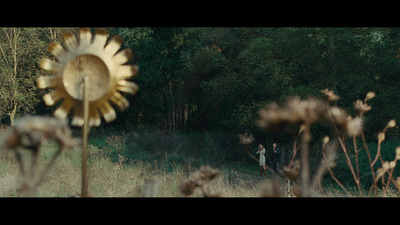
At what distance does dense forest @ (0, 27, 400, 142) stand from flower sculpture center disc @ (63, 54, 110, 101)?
10.5m

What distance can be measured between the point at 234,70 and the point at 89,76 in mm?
13826

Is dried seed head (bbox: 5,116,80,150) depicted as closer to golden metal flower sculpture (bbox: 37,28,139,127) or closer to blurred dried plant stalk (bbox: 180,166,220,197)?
blurred dried plant stalk (bbox: 180,166,220,197)

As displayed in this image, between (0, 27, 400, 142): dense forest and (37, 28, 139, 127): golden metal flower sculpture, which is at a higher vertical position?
(0, 27, 400, 142): dense forest

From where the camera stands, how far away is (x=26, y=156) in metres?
9.27

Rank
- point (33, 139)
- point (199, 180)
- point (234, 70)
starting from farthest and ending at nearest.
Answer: point (234, 70)
point (199, 180)
point (33, 139)

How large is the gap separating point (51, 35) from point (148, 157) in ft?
21.1

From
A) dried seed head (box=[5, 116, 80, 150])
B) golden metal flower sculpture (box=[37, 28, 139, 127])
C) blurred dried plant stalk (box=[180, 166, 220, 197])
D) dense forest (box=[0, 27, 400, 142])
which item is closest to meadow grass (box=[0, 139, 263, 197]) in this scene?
golden metal flower sculpture (box=[37, 28, 139, 127])

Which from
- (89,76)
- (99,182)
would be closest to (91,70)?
(89,76)

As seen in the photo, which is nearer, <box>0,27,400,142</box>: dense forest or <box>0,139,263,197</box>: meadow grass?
<box>0,139,263,197</box>: meadow grass

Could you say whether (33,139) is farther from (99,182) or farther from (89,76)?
(99,182)

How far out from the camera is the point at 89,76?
205 cm

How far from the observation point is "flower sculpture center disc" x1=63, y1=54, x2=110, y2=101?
2.05 m

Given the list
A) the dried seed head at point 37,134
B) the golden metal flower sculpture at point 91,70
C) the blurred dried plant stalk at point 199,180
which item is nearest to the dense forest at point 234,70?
the golden metal flower sculpture at point 91,70
